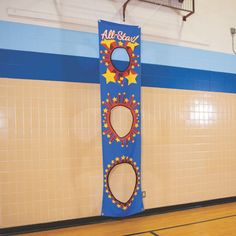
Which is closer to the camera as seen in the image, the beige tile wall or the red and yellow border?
the beige tile wall

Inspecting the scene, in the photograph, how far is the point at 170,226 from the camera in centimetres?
259

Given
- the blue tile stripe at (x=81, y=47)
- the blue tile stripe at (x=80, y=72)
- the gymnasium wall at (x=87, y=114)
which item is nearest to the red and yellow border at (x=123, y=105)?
the gymnasium wall at (x=87, y=114)

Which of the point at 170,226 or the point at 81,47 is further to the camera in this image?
the point at 81,47

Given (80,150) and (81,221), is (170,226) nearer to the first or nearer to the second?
(81,221)

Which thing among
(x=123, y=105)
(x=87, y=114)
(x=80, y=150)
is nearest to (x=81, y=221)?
(x=80, y=150)

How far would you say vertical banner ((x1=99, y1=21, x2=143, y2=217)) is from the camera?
2.56 metres

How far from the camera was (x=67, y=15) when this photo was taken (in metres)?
2.68

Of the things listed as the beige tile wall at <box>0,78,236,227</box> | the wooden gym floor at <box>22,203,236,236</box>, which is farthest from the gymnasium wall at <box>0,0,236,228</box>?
the wooden gym floor at <box>22,203,236,236</box>

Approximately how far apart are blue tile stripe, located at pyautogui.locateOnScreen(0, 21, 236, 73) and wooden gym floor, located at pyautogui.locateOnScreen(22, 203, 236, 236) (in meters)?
1.96

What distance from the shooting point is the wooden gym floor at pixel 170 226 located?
2.41 metres

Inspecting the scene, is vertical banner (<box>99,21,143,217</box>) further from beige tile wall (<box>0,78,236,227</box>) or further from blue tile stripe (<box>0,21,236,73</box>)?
blue tile stripe (<box>0,21,236,73</box>)

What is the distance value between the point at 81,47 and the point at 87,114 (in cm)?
80

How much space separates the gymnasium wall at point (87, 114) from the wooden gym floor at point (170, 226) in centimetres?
18

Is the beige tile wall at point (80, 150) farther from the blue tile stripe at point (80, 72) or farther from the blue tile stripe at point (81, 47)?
the blue tile stripe at point (81, 47)
